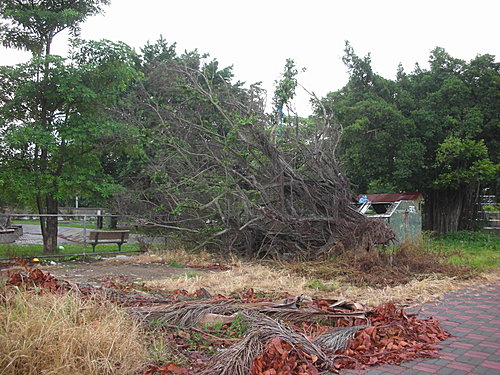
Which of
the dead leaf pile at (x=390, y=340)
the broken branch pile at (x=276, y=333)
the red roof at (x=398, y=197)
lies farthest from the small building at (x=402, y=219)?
the red roof at (x=398, y=197)

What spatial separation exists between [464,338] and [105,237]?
36.2ft

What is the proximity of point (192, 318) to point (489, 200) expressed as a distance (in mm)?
24636

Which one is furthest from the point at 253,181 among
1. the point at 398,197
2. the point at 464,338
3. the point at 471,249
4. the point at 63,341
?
the point at 398,197

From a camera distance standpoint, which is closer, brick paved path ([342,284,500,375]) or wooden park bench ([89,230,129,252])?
brick paved path ([342,284,500,375])

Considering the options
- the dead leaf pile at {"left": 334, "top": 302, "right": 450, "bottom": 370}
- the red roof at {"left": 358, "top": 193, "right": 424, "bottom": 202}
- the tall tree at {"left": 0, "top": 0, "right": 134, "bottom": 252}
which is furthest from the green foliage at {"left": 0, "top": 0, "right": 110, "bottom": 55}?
the red roof at {"left": 358, "top": 193, "right": 424, "bottom": 202}

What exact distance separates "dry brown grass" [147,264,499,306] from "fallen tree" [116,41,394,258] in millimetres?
2227

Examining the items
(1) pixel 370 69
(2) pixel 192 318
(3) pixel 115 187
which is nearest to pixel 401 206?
(3) pixel 115 187

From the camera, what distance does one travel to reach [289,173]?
11203 millimetres

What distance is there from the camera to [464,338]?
4746mm

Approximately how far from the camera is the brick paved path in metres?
3.79

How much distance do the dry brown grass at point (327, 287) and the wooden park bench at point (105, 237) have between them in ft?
18.6

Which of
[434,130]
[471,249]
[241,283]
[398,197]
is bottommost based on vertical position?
[471,249]

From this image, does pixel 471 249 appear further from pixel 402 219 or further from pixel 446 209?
pixel 446 209

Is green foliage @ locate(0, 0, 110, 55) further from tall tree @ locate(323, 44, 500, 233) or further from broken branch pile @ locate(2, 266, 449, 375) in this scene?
tall tree @ locate(323, 44, 500, 233)
